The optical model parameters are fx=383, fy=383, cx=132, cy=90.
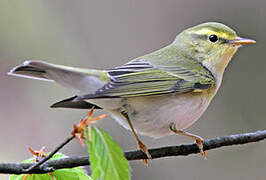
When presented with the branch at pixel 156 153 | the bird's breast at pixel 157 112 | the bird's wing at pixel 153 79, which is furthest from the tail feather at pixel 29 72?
the bird's breast at pixel 157 112

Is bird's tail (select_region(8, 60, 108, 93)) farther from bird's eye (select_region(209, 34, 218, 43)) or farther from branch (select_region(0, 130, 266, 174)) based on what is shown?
bird's eye (select_region(209, 34, 218, 43))

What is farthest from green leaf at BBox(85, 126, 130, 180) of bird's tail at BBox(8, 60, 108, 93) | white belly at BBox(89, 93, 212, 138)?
white belly at BBox(89, 93, 212, 138)

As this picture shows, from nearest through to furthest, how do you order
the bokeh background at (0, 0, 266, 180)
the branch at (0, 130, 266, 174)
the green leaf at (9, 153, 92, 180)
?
1. the branch at (0, 130, 266, 174)
2. the green leaf at (9, 153, 92, 180)
3. the bokeh background at (0, 0, 266, 180)

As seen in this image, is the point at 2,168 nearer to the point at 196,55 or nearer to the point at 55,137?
the point at 196,55

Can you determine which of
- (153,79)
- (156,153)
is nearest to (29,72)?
(156,153)

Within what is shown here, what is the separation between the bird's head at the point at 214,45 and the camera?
4.15m

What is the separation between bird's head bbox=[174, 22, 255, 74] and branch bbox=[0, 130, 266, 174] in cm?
140

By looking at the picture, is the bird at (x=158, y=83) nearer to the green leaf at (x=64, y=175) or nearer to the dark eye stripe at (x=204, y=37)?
the dark eye stripe at (x=204, y=37)

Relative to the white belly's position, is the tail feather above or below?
above

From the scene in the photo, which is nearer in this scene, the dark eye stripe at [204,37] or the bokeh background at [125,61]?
the dark eye stripe at [204,37]

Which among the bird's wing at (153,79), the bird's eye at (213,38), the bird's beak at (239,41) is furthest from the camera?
the bird's eye at (213,38)

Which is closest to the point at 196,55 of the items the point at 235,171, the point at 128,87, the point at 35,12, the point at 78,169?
the point at 128,87

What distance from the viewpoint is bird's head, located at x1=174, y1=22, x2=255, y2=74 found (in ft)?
13.6

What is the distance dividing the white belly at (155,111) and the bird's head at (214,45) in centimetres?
75
